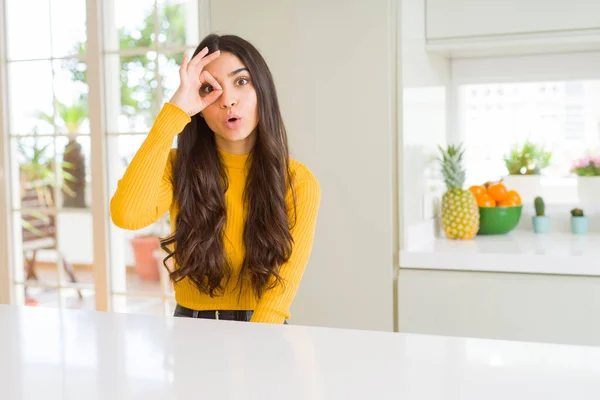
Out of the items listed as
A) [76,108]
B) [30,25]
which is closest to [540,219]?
[30,25]

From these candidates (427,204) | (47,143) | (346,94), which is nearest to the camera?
(346,94)

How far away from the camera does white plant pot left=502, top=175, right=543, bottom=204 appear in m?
2.96

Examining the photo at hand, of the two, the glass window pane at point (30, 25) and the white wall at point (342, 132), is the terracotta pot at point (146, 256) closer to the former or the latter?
the glass window pane at point (30, 25)

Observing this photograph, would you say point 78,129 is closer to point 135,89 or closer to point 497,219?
point 135,89

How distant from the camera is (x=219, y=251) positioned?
5.26 ft

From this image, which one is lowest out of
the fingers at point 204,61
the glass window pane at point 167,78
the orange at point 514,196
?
the orange at point 514,196

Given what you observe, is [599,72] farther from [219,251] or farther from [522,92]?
[219,251]

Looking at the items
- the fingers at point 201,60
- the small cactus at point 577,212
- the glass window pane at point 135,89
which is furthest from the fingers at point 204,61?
the glass window pane at point 135,89

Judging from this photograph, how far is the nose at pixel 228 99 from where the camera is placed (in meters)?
1.58

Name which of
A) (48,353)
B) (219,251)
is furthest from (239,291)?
(48,353)

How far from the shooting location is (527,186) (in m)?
2.97

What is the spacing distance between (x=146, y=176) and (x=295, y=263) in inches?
15.7

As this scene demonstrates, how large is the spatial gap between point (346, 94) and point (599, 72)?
3.97 feet

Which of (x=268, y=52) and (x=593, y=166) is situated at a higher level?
(x=268, y=52)
